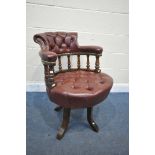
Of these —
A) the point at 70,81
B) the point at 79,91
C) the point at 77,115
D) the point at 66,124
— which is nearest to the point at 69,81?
the point at 70,81

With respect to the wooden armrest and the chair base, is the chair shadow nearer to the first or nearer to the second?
the chair base

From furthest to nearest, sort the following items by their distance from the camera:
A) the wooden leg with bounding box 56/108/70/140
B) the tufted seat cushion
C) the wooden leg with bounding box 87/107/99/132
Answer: the wooden leg with bounding box 87/107/99/132
the wooden leg with bounding box 56/108/70/140
the tufted seat cushion

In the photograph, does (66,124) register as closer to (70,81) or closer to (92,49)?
(70,81)

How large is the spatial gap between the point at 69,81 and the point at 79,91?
199mm

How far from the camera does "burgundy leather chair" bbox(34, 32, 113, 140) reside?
1.48 m

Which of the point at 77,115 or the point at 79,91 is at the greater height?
the point at 79,91

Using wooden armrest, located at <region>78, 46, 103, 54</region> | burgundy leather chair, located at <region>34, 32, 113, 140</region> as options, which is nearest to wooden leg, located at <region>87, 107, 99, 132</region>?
burgundy leather chair, located at <region>34, 32, 113, 140</region>

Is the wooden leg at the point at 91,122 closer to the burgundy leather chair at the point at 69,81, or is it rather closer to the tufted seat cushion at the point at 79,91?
the burgundy leather chair at the point at 69,81

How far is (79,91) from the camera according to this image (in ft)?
4.91

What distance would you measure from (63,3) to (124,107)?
126cm

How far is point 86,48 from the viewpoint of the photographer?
1899mm
